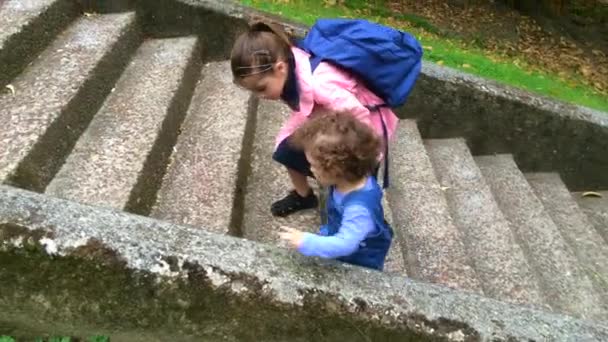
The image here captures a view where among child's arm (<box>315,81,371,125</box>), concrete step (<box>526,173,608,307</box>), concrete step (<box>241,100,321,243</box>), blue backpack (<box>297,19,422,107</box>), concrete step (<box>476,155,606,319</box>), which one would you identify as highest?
blue backpack (<box>297,19,422,107</box>)

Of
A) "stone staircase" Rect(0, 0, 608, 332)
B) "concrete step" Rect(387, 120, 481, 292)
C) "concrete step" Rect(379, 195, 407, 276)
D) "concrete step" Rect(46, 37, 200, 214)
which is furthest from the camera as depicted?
"concrete step" Rect(387, 120, 481, 292)

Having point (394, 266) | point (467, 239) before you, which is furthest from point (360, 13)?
point (394, 266)

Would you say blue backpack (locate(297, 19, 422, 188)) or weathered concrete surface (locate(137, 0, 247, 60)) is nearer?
blue backpack (locate(297, 19, 422, 188))

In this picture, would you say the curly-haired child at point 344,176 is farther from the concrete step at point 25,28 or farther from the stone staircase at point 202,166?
the concrete step at point 25,28

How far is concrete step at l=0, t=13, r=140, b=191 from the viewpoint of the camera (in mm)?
3227

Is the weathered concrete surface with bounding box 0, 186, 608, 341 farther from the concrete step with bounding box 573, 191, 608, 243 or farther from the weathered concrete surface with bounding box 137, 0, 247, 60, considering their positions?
the concrete step with bounding box 573, 191, 608, 243

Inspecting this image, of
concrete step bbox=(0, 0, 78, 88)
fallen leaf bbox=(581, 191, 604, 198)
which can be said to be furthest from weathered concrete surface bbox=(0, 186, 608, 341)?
fallen leaf bbox=(581, 191, 604, 198)

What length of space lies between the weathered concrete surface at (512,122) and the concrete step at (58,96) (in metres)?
2.42

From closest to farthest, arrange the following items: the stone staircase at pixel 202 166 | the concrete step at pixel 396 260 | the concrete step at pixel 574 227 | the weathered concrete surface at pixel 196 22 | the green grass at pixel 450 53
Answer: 1. the stone staircase at pixel 202 166
2. the concrete step at pixel 396 260
3. the concrete step at pixel 574 227
4. the weathered concrete surface at pixel 196 22
5. the green grass at pixel 450 53

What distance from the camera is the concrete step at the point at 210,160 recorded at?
3.45 meters

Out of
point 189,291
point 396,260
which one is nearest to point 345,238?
point 189,291

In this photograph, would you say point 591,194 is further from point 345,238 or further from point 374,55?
point 345,238

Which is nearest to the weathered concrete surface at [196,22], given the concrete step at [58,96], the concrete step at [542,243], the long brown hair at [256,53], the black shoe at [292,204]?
the concrete step at [58,96]

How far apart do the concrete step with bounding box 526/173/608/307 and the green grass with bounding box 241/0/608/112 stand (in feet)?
5.57
